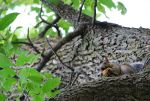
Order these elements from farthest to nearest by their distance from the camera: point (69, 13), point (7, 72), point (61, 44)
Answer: point (69, 13) → point (61, 44) → point (7, 72)

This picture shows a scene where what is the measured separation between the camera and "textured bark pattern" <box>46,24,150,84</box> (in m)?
2.56

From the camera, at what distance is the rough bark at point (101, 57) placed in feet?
5.69

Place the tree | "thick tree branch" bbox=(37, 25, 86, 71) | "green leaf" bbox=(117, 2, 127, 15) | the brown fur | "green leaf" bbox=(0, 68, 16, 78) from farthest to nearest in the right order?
1. "green leaf" bbox=(117, 2, 127, 15)
2. "thick tree branch" bbox=(37, 25, 86, 71)
3. the tree
4. the brown fur
5. "green leaf" bbox=(0, 68, 16, 78)

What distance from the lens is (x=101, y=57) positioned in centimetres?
270

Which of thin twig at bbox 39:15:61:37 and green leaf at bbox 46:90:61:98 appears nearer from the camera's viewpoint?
green leaf at bbox 46:90:61:98

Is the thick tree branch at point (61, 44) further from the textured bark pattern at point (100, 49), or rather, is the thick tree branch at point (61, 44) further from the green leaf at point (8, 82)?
the green leaf at point (8, 82)

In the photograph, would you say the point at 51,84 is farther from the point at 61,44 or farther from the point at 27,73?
the point at 61,44

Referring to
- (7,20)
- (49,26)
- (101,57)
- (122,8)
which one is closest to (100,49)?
(101,57)

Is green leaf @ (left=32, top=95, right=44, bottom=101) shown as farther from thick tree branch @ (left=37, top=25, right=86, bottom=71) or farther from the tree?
thick tree branch @ (left=37, top=25, right=86, bottom=71)

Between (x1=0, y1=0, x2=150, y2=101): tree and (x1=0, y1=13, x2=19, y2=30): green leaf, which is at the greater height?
(x1=0, y1=13, x2=19, y2=30): green leaf

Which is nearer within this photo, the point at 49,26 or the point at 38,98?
the point at 38,98

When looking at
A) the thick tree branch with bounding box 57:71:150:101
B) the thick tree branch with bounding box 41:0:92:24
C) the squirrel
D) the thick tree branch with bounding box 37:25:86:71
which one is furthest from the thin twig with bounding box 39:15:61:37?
the thick tree branch with bounding box 57:71:150:101

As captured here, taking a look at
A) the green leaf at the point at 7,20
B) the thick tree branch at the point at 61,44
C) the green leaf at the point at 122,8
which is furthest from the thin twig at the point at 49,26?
Answer: the green leaf at the point at 7,20

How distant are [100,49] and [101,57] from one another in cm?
Answer: 10
